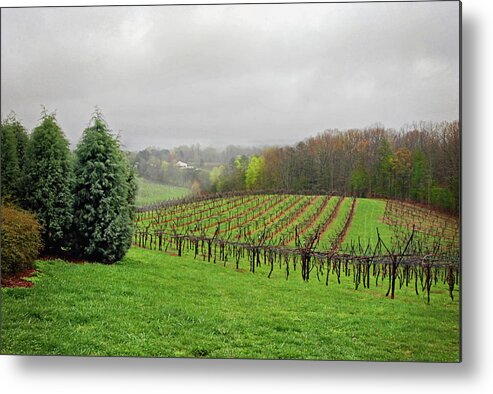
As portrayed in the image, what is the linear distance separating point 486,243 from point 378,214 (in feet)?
3.32

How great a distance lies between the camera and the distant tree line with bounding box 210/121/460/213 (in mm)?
6039

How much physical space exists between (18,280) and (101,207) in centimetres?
109

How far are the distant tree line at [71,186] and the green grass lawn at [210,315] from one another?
0.25m

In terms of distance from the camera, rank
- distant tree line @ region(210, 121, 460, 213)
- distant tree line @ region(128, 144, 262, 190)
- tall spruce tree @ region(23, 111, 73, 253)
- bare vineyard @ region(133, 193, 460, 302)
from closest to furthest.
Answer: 1. distant tree line @ region(210, 121, 460, 213)
2. bare vineyard @ region(133, 193, 460, 302)
3. distant tree line @ region(128, 144, 262, 190)
4. tall spruce tree @ region(23, 111, 73, 253)

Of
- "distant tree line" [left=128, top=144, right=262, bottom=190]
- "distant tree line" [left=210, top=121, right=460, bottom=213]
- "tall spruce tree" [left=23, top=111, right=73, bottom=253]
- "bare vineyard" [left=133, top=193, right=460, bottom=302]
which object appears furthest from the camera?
"tall spruce tree" [left=23, top=111, right=73, bottom=253]

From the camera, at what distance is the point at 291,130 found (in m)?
6.32

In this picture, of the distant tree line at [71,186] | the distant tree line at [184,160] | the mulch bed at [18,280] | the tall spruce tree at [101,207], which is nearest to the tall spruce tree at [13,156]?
the distant tree line at [71,186]

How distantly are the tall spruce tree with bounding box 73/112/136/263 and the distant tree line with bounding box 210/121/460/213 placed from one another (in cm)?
98

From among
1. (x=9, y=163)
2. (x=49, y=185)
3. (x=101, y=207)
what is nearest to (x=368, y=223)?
(x=101, y=207)

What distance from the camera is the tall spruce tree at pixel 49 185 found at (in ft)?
21.6

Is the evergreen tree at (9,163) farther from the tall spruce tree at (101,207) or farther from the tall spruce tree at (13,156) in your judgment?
the tall spruce tree at (101,207)

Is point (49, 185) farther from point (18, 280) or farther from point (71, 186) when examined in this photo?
point (18, 280)

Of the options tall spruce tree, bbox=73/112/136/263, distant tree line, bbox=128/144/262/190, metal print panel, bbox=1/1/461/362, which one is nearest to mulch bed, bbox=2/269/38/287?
metal print panel, bbox=1/1/461/362

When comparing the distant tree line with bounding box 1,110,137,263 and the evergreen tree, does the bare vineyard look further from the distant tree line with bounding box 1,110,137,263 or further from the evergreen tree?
the evergreen tree
